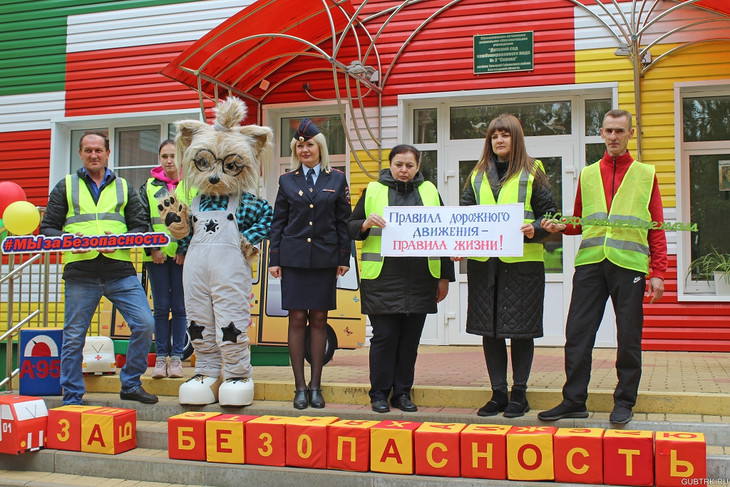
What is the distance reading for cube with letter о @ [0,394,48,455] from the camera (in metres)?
4.39

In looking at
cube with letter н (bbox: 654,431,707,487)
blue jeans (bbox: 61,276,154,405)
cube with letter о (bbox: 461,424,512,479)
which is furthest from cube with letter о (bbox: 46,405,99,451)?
cube with letter н (bbox: 654,431,707,487)

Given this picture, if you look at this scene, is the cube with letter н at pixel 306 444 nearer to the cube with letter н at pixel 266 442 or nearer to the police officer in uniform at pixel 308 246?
the cube with letter н at pixel 266 442

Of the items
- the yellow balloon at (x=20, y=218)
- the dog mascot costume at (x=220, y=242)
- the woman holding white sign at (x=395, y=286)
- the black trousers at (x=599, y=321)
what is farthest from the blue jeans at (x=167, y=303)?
the black trousers at (x=599, y=321)

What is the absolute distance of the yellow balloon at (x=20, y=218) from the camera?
16.5 feet

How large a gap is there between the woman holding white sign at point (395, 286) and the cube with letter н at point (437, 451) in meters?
0.66

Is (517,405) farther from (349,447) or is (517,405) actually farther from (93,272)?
(93,272)

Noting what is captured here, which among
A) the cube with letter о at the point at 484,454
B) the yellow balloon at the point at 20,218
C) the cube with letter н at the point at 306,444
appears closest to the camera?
the cube with letter о at the point at 484,454

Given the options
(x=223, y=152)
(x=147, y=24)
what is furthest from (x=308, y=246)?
(x=147, y=24)

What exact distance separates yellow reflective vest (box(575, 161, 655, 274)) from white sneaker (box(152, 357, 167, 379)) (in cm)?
324

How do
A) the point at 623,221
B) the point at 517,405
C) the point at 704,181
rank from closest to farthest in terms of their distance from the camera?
the point at 623,221
the point at 517,405
the point at 704,181

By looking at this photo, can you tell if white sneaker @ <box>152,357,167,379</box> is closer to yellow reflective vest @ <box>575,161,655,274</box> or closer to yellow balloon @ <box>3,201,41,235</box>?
yellow balloon @ <box>3,201,41,235</box>

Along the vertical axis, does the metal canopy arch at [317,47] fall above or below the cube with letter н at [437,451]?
above

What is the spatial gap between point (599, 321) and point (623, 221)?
61 cm

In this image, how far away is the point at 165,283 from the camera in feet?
17.9
